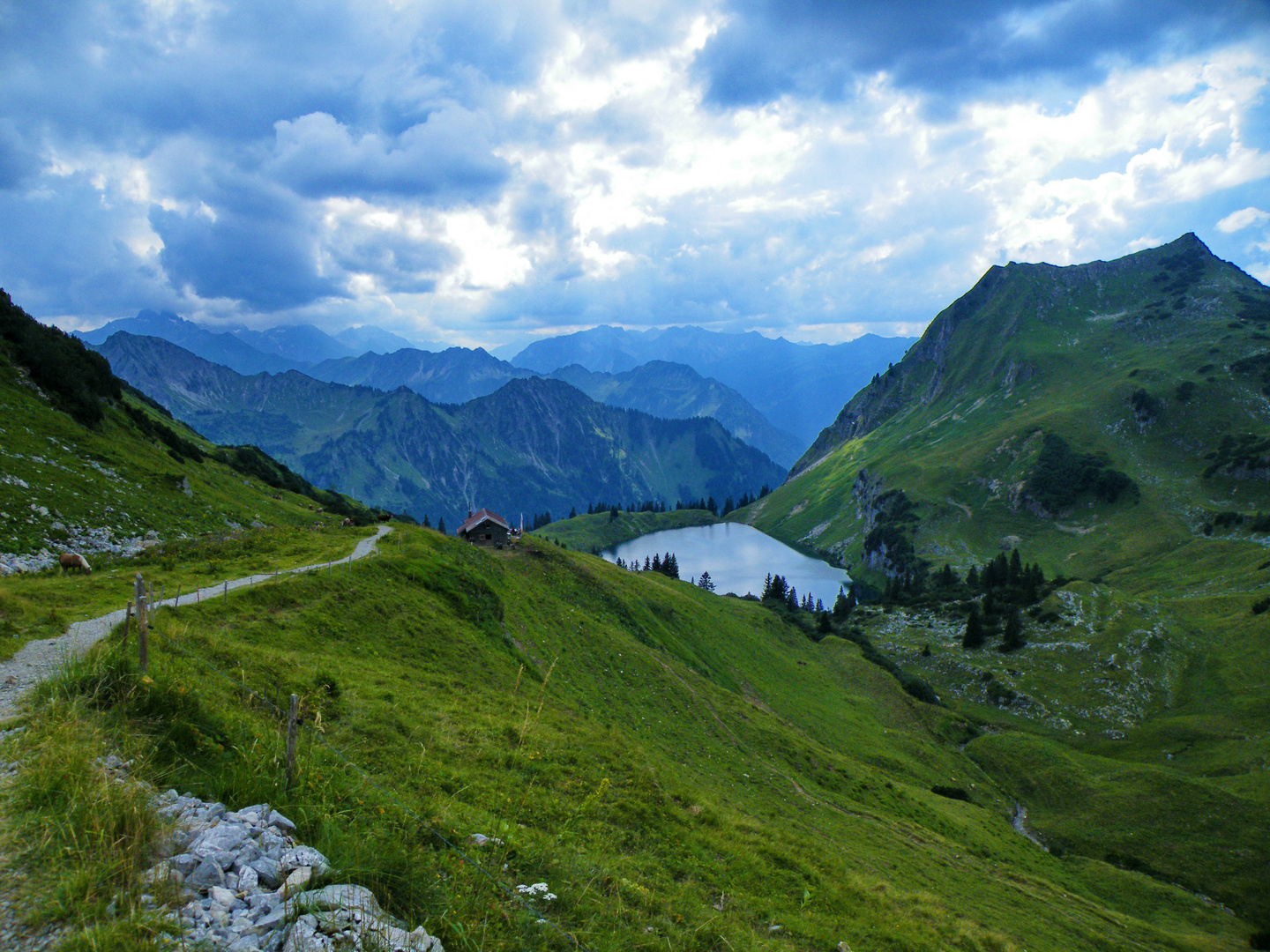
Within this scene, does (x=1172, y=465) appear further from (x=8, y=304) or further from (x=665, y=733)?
(x=8, y=304)

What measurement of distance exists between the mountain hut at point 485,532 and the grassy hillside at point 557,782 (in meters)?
4.39

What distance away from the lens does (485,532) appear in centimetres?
5619

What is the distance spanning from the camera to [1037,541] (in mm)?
182500

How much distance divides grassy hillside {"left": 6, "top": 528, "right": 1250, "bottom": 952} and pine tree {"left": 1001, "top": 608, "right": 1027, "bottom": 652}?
56.7 m

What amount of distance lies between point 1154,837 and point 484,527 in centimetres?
6817

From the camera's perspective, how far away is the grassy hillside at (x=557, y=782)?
8.83 metres

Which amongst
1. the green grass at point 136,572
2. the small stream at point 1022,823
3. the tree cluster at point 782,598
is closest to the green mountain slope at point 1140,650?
the small stream at point 1022,823

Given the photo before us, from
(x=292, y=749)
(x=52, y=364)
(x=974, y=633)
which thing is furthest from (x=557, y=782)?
(x=974, y=633)

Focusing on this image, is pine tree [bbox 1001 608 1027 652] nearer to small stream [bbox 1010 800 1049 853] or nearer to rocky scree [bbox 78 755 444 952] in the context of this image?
small stream [bbox 1010 800 1049 853]

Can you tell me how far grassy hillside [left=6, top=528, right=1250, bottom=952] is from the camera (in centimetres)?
883

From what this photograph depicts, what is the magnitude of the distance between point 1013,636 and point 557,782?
108420 mm

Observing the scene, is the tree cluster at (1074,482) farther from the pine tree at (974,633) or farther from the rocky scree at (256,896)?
the rocky scree at (256,896)

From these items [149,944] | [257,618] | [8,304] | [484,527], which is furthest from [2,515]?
[8,304]

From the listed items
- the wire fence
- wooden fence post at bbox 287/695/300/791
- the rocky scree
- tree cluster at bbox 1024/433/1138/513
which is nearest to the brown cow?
the wire fence
